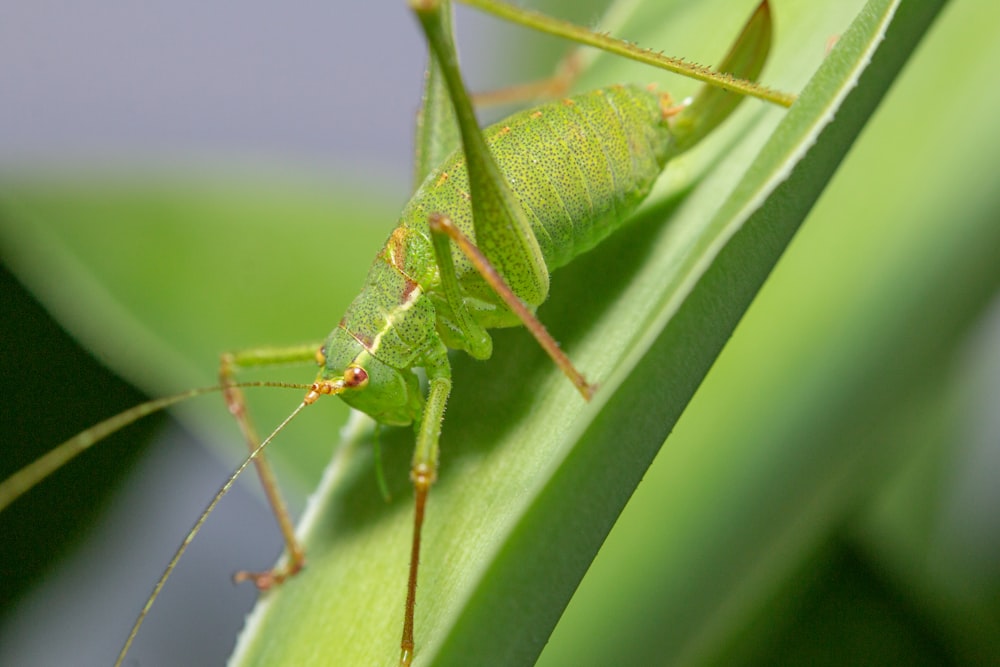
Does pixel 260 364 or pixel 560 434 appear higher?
pixel 260 364

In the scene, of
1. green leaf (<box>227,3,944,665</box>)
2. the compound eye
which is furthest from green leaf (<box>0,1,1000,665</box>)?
the compound eye

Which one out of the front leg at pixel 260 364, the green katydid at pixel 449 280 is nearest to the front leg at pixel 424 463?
the green katydid at pixel 449 280

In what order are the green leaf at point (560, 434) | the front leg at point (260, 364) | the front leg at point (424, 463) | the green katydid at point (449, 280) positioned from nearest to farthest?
the green leaf at point (560, 434), the front leg at point (424, 463), the green katydid at point (449, 280), the front leg at point (260, 364)

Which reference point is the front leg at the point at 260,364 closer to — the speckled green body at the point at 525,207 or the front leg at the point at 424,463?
the speckled green body at the point at 525,207

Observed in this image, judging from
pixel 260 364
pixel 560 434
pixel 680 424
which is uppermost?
pixel 260 364

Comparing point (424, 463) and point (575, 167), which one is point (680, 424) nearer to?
point (424, 463)

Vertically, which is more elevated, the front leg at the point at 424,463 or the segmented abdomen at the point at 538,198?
the segmented abdomen at the point at 538,198

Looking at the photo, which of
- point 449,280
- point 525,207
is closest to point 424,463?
point 449,280

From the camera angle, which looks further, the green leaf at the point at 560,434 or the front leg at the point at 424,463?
the front leg at the point at 424,463
